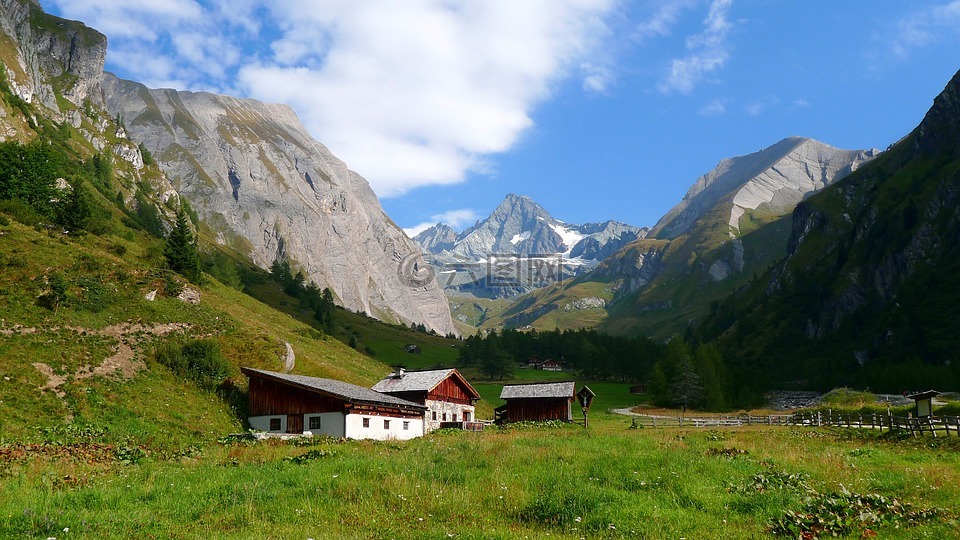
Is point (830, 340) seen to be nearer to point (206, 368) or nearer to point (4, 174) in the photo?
point (206, 368)

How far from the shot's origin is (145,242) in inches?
3861

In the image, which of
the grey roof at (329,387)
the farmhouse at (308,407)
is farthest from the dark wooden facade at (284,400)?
the grey roof at (329,387)

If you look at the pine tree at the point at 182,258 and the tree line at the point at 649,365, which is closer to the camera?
the pine tree at the point at 182,258

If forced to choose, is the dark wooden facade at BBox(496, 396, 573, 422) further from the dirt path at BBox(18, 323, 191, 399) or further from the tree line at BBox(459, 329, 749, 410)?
the tree line at BBox(459, 329, 749, 410)

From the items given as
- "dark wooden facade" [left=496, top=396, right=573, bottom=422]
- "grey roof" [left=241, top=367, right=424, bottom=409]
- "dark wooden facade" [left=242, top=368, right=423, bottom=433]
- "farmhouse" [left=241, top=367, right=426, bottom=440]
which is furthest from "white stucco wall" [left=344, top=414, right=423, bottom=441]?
"dark wooden facade" [left=496, top=396, right=573, bottom=422]

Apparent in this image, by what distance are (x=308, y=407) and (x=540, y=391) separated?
3660 cm

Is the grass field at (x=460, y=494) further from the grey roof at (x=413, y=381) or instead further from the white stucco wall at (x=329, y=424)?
the grey roof at (x=413, y=381)

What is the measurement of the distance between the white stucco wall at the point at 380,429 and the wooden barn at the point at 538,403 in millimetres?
22133

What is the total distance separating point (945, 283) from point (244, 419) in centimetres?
17656

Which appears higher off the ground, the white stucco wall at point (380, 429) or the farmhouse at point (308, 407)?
the farmhouse at point (308, 407)

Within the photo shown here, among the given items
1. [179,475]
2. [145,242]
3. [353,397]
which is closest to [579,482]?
[179,475]

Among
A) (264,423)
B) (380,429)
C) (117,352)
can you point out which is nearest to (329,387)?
(264,423)

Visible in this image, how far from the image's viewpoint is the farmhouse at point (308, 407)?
43.3 metres

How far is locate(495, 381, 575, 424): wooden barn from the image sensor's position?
7281cm
